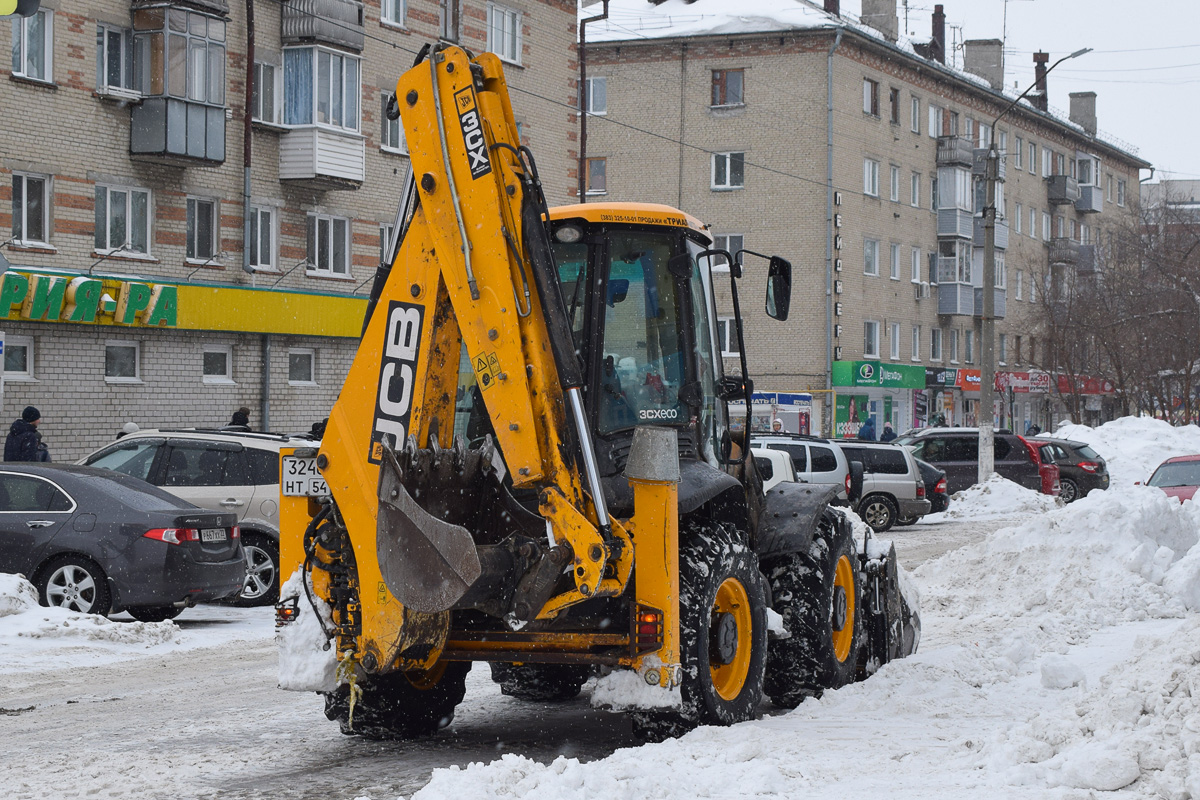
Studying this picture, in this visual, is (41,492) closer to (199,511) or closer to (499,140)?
(199,511)

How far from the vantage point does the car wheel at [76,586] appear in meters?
12.8

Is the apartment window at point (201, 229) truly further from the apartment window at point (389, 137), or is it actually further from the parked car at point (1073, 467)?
the parked car at point (1073, 467)

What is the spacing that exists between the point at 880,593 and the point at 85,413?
19.2 m

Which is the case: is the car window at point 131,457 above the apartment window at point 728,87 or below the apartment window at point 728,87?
below

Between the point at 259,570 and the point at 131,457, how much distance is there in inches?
71.6

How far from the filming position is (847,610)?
970cm

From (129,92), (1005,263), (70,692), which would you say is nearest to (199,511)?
(70,692)

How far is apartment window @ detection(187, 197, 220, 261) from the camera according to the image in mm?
28328

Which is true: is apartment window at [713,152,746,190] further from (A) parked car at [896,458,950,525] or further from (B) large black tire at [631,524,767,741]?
(B) large black tire at [631,524,767,741]

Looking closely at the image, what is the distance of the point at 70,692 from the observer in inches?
390

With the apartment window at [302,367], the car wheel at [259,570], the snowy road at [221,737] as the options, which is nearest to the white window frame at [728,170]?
the apartment window at [302,367]

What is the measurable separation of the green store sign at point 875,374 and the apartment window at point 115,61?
1123 inches

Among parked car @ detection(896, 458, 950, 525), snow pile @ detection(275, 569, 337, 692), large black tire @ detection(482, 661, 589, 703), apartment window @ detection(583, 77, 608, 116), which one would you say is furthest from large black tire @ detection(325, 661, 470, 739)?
apartment window @ detection(583, 77, 608, 116)

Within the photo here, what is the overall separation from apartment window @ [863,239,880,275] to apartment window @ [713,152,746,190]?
519 cm
